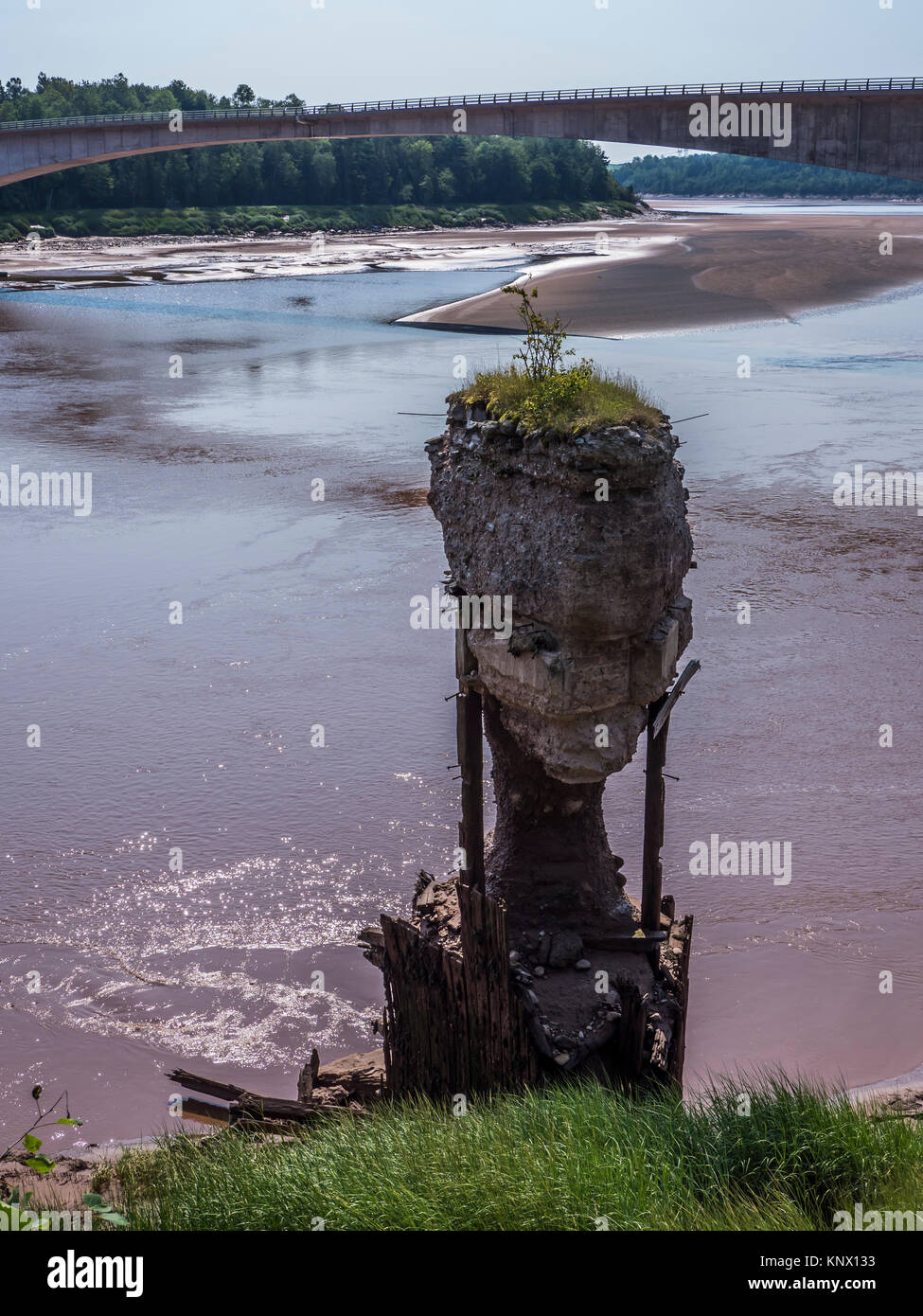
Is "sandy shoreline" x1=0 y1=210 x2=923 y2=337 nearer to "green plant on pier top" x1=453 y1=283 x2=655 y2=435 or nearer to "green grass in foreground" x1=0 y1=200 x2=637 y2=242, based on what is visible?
"green grass in foreground" x1=0 y1=200 x2=637 y2=242

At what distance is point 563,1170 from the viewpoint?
697 centimetres

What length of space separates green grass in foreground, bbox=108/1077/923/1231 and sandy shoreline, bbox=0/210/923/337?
41061mm

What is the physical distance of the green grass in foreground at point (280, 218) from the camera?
3489 inches

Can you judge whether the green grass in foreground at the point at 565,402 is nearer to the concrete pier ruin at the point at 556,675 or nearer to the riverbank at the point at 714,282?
the concrete pier ruin at the point at 556,675

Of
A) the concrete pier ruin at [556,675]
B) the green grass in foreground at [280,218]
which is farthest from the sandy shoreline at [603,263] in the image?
the concrete pier ruin at [556,675]

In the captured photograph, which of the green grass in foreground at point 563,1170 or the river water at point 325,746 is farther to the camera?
the river water at point 325,746

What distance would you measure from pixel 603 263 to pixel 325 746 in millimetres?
53959

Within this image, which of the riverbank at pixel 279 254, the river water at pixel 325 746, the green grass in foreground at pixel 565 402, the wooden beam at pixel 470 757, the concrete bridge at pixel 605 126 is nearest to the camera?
the green grass in foreground at pixel 565 402

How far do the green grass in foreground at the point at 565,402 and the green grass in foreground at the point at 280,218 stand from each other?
83.7 metres

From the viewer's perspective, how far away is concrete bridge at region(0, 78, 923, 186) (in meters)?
42.5

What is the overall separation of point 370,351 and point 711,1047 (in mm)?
37581

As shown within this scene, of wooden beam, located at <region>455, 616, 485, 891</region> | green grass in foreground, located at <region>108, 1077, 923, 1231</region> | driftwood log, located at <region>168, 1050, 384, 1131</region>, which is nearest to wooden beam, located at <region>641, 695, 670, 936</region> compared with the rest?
wooden beam, located at <region>455, 616, 485, 891</region>
